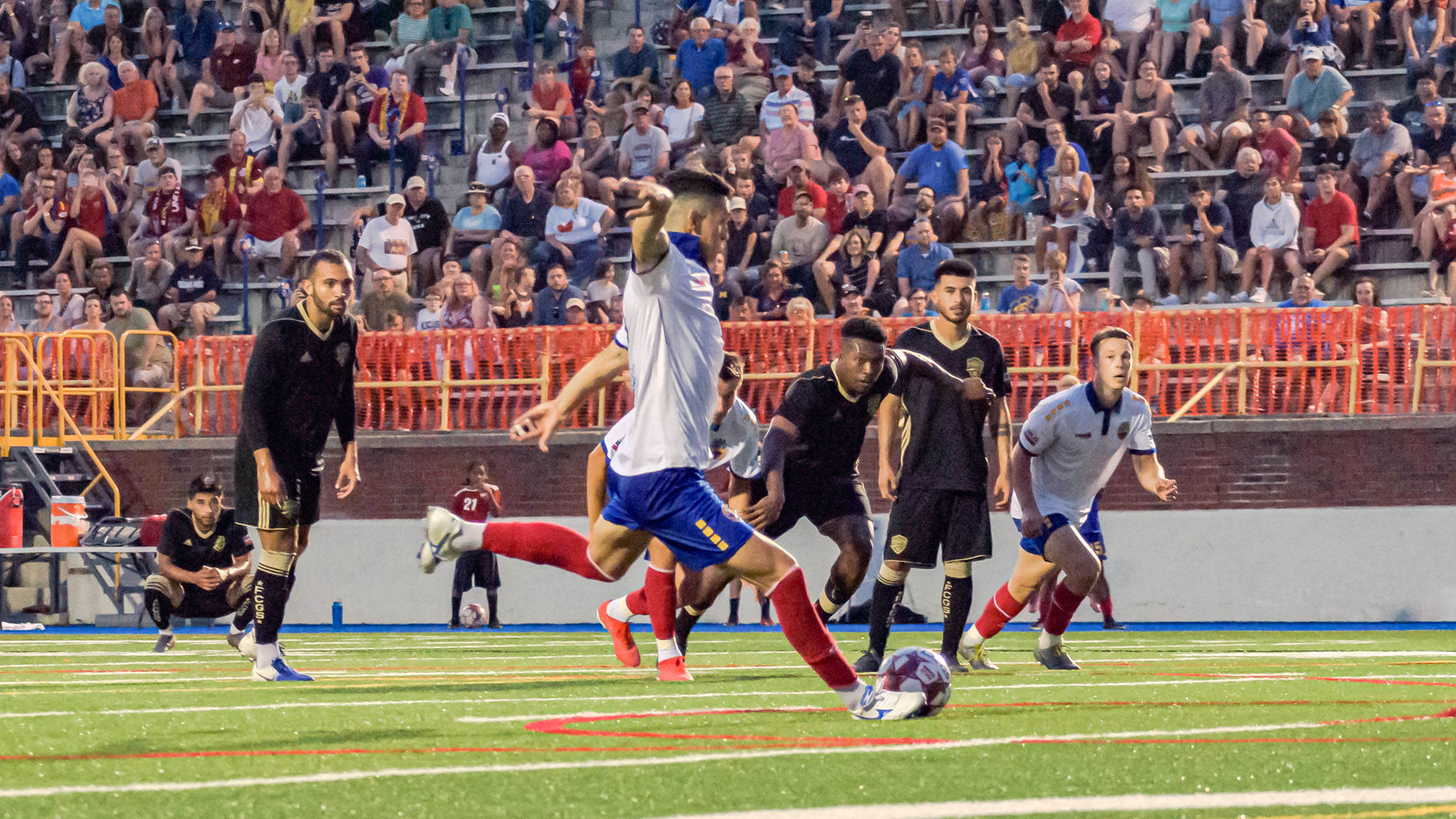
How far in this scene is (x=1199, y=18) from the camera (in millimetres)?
22188

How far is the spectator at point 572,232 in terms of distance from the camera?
73.3ft

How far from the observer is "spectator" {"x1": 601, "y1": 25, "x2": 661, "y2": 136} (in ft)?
79.8

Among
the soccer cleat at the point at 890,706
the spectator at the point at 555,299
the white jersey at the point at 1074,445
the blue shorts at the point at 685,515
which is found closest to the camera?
the blue shorts at the point at 685,515

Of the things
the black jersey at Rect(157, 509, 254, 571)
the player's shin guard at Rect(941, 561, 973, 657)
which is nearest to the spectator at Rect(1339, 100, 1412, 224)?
the player's shin guard at Rect(941, 561, 973, 657)

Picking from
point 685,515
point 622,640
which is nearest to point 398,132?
point 622,640

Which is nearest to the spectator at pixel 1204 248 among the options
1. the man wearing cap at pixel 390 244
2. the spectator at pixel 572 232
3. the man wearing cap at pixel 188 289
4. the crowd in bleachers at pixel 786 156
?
the crowd in bleachers at pixel 786 156

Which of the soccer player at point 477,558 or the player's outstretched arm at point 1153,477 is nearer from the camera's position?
the player's outstretched arm at point 1153,477

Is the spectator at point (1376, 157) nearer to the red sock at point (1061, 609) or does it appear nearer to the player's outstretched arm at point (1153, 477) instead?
the player's outstretched arm at point (1153, 477)

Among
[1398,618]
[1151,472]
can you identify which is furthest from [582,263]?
[1151,472]

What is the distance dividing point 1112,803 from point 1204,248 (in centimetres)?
1612

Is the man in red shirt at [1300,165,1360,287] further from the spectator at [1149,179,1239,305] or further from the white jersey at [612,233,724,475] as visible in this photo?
the white jersey at [612,233,724,475]

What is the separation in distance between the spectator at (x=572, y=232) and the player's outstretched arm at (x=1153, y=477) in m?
11.9

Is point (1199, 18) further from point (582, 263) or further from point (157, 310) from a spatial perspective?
point (157, 310)

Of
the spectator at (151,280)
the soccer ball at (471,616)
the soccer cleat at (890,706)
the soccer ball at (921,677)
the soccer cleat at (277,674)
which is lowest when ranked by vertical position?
the soccer ball at (471,616)
